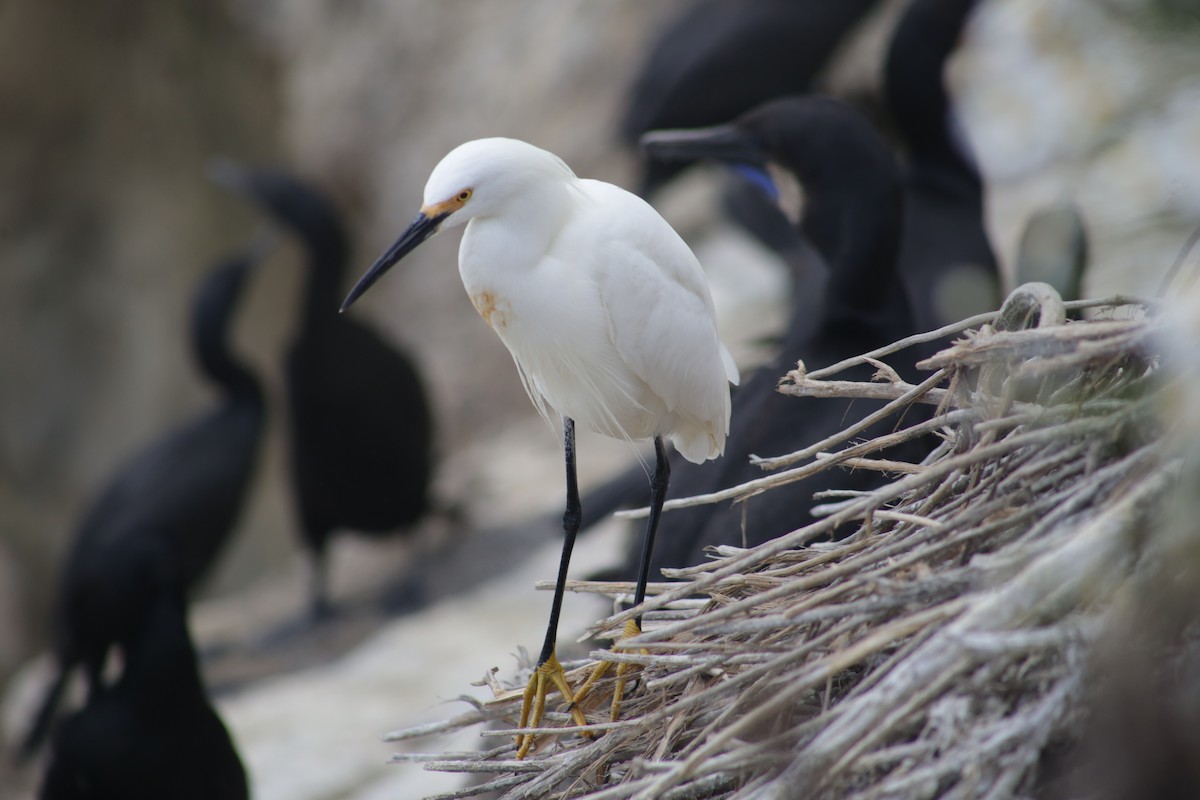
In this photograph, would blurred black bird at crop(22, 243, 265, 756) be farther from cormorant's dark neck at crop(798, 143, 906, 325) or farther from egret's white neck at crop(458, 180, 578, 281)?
egret's white neck at crop(458, 180, 578, 281)

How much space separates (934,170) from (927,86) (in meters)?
0.24

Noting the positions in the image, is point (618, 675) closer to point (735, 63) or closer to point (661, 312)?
point (661, 312)

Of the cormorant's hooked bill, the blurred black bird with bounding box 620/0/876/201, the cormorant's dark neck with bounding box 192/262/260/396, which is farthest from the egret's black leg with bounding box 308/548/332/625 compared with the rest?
the cormorant's hooked bill

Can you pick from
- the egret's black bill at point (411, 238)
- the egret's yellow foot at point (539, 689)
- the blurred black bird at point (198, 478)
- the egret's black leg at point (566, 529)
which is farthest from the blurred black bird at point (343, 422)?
the egret's black bill at point (411, 238)

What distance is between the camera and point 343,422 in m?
5.04

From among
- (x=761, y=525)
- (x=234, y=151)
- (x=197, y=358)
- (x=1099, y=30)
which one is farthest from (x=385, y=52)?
(x=761, y=525)

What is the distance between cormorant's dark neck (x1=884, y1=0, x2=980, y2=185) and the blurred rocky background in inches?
15.0

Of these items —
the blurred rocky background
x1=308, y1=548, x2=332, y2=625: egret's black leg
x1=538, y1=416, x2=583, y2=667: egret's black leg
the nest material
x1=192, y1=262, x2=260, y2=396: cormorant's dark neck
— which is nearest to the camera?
the nest material

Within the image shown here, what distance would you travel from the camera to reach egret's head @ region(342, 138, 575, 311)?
5.65 ft

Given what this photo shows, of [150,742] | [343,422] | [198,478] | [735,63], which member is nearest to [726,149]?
[150,742]

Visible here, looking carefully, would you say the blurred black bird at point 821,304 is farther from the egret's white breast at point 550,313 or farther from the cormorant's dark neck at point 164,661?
the cormorant's dark neck at point 164,661

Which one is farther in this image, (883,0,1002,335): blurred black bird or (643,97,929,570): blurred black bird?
(883,0,1002,335): blurred black bird

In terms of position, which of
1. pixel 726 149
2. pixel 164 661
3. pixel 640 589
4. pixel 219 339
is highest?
pixel 219 339

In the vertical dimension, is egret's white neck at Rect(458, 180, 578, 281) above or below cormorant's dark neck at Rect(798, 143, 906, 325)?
below
